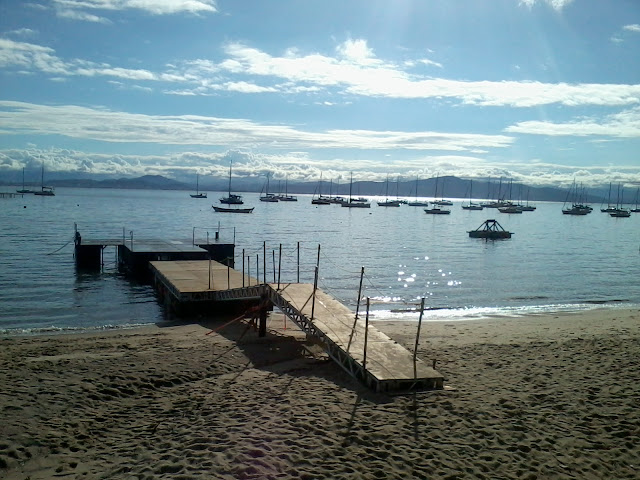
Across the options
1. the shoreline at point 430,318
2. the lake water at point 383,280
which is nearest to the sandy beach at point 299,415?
the shoreline at point 430,318

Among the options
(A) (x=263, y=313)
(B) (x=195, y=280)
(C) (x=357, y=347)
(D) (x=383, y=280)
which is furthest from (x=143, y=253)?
(C) (x=357, y=347)

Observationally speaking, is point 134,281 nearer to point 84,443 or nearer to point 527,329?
point 527,329

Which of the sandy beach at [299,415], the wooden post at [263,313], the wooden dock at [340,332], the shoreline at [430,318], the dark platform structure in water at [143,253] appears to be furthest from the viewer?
the dark platform structure in water at [143,253]

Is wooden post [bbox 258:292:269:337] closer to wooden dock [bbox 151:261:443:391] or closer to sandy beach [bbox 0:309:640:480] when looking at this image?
wooden dock [bbox 151:261:443:391]

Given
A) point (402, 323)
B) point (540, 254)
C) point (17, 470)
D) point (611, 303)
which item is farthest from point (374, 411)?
point (540, 254)

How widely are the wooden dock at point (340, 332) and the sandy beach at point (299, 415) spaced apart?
354 millimetres

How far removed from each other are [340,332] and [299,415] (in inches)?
182

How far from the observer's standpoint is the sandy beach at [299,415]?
8500 mm

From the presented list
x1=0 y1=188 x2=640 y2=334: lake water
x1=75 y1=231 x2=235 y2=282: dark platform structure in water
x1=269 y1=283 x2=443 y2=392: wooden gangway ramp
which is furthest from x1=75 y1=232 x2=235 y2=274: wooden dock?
x1=269 y1=283 x2=443 y2=392: wooden gangway ramp

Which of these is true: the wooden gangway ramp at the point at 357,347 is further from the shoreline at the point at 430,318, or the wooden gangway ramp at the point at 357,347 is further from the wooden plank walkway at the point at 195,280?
the shoreline at the point at 430,318

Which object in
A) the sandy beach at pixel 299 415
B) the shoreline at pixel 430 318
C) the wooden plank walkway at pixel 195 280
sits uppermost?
the wooden plank walkway at pixel 195 280

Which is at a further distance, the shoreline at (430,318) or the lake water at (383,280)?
the lake water at (383,280)

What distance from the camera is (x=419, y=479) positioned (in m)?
8.10

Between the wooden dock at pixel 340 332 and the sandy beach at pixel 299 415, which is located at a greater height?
the wooden dock at pixel 340 332
